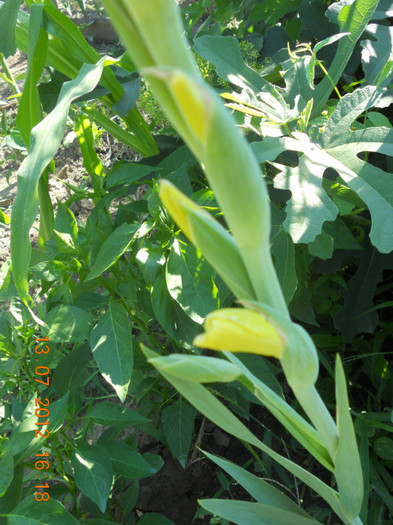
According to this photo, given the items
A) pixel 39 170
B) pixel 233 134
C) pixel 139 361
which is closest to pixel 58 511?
pixel 139 361

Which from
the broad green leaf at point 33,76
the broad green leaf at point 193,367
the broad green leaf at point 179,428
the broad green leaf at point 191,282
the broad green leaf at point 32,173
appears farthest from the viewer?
the broad green leaf at point 179,428

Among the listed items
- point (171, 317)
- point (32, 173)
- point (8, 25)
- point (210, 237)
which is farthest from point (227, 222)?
point (8, 25)

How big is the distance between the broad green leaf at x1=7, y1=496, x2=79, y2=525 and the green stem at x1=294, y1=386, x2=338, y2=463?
52 cm

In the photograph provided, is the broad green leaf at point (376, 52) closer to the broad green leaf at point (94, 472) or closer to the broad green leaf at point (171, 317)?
the broad green leaf at point (171, 317)

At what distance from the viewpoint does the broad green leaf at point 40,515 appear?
0.80 m

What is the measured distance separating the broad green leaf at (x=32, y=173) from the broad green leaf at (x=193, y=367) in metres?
0.45

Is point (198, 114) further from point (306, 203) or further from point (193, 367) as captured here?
point (306, 203)

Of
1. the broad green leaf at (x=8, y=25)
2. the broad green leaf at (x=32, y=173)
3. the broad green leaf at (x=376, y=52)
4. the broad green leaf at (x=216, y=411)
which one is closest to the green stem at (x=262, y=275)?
the broad green leaf at (x=216, y=411)

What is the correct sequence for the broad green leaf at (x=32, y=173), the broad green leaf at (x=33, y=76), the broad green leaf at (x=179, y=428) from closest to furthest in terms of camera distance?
the broad green leaf at (x=32, y=173) < the broad green leaf at (x=33, y=76) < the broad green leaf at (x=179, y=428)

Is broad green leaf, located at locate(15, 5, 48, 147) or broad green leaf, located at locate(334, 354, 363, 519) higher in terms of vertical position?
broad green leaf, located at locate(15, 5, 48, 147)

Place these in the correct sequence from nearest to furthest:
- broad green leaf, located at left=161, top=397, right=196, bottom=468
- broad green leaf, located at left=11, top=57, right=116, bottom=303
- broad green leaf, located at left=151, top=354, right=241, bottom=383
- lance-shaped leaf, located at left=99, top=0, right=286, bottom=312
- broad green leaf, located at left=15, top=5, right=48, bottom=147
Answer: lance-shaped leaf, located at left=99, top=0, right=286, bottom=312 → broad green leaf, located at left=151, top=354, right=241, bottom=383 → broad green leaf, located at left=11, top=57, right=116, bottom=303 → broad green leaf, located at left=15, top=5, right=48, bottom=147 → broad green leaf, located at left=161, top=397, right=196, bottom=468

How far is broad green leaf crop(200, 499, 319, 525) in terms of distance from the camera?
24.3 inches

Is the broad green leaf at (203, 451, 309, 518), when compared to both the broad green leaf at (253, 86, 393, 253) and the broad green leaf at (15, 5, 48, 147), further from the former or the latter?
the broad green leaf at (15, 5, 48, 147)

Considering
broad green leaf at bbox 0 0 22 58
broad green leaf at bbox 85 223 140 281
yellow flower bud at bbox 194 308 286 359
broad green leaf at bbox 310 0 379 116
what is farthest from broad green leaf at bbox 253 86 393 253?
broad green leaf at bbox 0 0 22 58
